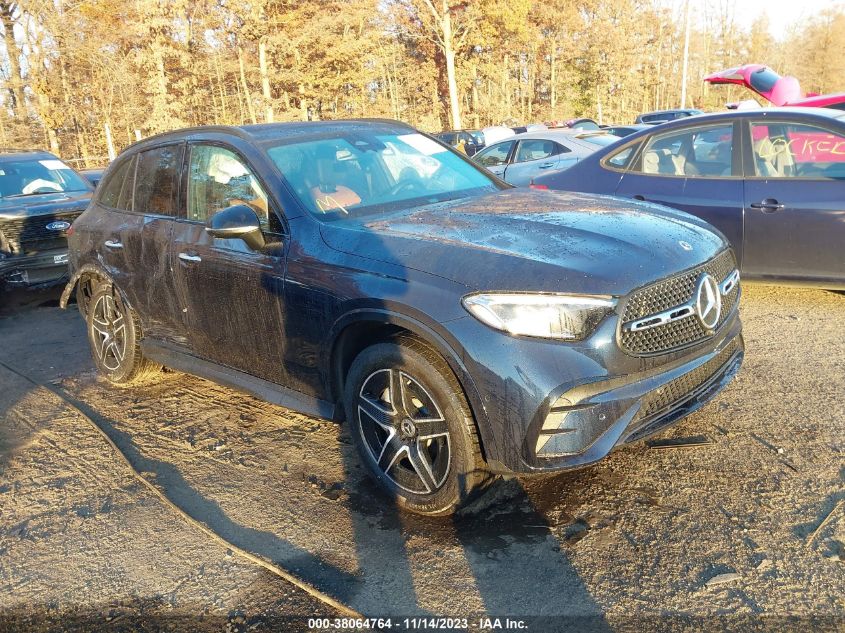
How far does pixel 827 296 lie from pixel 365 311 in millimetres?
4769

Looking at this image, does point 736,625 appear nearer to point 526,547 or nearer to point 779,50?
point 526,547

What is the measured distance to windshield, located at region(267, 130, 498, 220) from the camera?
3822 mm

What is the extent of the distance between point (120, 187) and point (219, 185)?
1422 mm

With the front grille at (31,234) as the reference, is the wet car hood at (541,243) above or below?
above

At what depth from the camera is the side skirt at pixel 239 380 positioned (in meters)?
3.69

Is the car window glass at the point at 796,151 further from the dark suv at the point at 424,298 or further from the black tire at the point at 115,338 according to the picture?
the black tire at the point at 115,338

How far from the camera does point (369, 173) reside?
4.12m

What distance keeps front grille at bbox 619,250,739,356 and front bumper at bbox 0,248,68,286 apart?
7386mm

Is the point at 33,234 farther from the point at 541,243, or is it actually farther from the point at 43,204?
the point at 541,243

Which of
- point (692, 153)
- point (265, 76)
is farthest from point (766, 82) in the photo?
point (265, 76)

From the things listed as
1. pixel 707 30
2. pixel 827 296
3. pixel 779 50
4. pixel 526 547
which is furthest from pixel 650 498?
pixel 779 50

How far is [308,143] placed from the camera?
418 centimetres

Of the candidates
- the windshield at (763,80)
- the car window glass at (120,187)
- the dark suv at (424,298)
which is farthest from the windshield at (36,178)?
the windshield at (763,80)

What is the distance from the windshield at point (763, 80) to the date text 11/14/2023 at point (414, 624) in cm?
1960
